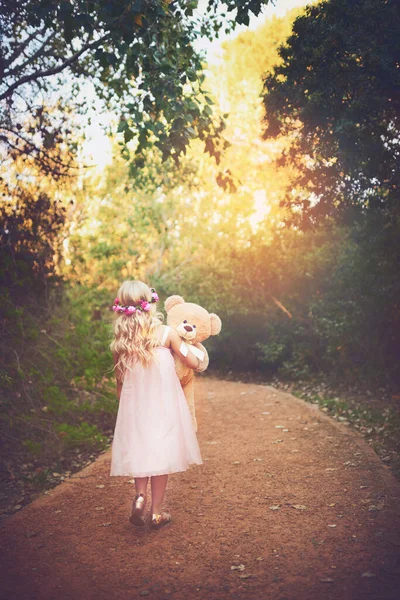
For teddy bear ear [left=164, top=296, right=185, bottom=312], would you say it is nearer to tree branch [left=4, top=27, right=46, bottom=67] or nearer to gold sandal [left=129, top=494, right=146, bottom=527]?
gold sandal [left=129, top=494, right=146, bottom=527]

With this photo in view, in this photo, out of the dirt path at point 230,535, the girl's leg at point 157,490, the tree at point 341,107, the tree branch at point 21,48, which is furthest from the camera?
the tree branch at point 21,48

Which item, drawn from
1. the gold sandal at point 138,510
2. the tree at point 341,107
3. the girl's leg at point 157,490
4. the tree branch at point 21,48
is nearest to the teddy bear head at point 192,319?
the girl's leg at point 157,490

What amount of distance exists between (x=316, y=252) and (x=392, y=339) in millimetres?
4259

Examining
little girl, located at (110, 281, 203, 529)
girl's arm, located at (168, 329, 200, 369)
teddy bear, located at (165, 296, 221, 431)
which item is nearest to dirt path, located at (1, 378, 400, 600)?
little girl, located at (110, 281, 203, 529)

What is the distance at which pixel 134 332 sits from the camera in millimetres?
4199

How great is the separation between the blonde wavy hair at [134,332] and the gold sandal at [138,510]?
102 centimetres

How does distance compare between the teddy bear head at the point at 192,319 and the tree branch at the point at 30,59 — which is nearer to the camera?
the teddy bear head at the point at 192,319

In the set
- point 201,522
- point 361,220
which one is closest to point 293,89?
point 361,220

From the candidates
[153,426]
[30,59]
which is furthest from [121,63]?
[153,426]

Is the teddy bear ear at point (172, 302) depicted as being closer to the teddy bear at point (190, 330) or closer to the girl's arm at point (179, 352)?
the teddy bear at point (190, 330)

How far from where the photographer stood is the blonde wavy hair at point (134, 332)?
4.18m

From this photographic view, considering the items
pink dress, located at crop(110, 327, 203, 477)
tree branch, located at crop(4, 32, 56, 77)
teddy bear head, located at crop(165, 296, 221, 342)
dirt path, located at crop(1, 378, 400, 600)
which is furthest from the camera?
tree branch, located at crop(4, 32, 56, 77)

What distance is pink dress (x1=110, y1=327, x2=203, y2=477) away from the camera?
4.11 m

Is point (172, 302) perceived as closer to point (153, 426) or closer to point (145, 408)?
point (145, 408)
